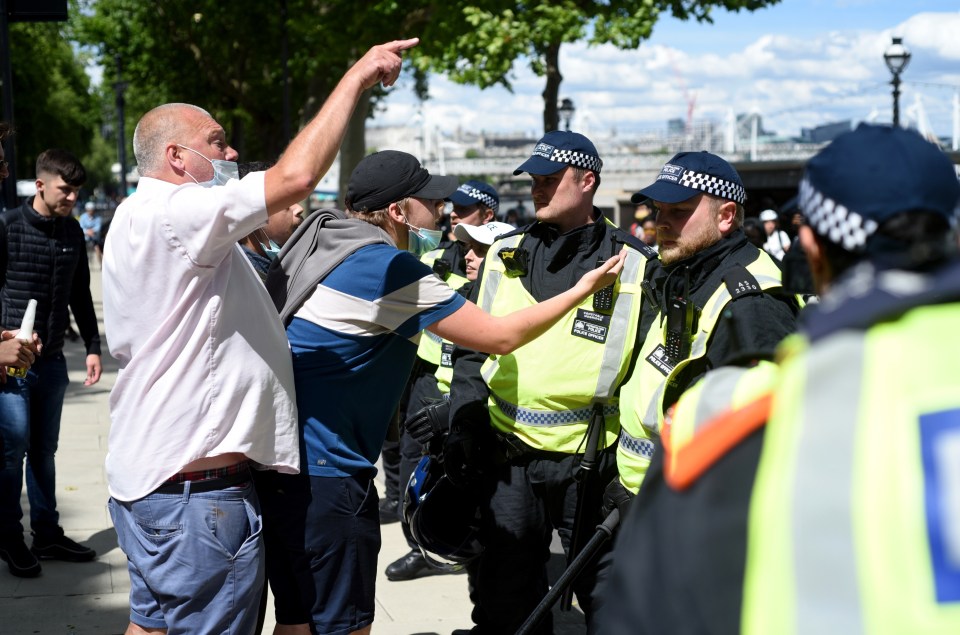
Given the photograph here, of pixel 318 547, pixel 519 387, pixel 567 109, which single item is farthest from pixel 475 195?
pixel 567 109

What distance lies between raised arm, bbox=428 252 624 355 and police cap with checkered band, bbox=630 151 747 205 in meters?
0.63

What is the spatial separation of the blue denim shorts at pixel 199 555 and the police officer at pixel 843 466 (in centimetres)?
177

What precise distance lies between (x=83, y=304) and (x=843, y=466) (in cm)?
566

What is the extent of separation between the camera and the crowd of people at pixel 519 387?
113cm

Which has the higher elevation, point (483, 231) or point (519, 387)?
point (483, 231)

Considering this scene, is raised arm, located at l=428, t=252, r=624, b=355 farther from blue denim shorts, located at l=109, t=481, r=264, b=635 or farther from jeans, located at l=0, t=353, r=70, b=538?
jeans, located at l=0, t=353, r=70, b=538

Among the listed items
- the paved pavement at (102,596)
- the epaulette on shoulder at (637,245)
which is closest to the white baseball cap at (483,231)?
the epaulette on shoulder at (637,245)

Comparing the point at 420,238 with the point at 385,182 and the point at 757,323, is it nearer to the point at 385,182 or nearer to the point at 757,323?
the point at 385,182

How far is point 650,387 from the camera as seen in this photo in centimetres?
345

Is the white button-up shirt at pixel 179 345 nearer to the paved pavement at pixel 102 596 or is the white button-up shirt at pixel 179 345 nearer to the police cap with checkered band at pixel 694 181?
the police cap with checkered band at pixel 694 181

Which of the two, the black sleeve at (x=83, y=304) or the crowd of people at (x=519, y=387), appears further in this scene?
the black sleeve at (x=83, y=304)

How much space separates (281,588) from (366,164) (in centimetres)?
135

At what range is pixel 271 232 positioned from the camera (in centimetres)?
455

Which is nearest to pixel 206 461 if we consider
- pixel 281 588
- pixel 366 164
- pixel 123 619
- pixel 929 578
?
pixel 281 588
